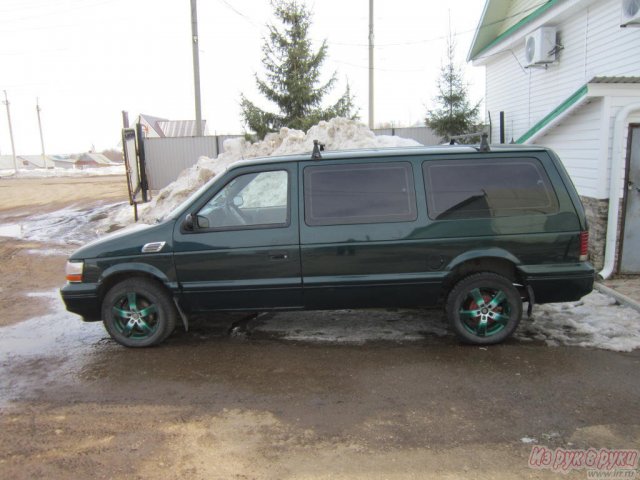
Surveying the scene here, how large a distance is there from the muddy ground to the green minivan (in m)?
0.51

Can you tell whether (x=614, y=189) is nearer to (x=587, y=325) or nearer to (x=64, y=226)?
(x=587, y=325)

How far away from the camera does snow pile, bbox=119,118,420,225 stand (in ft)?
39.7

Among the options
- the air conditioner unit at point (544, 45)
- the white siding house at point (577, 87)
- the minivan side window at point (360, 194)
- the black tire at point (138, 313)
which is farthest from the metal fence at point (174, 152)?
the minivan side window at point (360, 194)

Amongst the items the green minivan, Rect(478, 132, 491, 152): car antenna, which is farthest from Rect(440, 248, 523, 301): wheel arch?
Rect(478, 132, 491, 152): car antenna

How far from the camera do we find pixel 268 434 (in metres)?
3.39

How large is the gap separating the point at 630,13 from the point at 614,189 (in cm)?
337

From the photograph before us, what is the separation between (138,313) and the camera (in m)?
4.91

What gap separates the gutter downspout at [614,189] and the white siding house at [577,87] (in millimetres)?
12

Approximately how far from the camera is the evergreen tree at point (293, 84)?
52.8 feet

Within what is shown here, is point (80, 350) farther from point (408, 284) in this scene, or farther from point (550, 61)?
point (550, 61)

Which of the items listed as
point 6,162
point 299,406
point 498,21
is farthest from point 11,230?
point 6,162

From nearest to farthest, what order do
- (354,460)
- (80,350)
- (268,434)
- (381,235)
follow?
(354,460), (268,434), (381,235), (80,350)

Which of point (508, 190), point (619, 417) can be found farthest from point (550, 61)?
point (619, 417)

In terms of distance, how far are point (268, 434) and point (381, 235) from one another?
2060 mm
